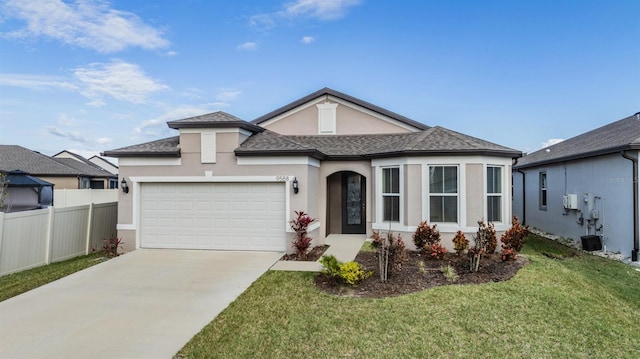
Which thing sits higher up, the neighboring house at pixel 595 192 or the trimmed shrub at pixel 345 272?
the neighboring house at pixel 595 192

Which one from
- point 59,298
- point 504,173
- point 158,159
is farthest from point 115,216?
point 504,173

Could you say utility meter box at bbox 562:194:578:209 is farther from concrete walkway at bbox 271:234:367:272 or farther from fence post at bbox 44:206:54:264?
fence post at bbox 44:206:54:264

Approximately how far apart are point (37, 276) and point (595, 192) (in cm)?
1660

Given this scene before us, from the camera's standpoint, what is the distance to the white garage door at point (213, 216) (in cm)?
1025

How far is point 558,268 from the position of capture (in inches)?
321

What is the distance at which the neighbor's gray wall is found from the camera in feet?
33.6

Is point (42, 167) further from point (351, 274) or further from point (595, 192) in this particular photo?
point (595, 192)

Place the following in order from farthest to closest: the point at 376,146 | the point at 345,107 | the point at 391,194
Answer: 1. the point at 345,107
2. the point at 376,146
3. the point at 391,194

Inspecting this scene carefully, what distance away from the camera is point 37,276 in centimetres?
798

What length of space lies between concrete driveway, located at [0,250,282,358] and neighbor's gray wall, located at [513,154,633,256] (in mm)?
10530

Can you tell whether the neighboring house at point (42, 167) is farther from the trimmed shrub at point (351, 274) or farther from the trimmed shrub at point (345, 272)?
the trimmed shrub at point (351, 274)

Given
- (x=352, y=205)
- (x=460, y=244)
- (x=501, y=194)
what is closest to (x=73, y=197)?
(x=352, y=205)

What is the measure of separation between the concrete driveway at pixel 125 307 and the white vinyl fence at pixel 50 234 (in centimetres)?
181

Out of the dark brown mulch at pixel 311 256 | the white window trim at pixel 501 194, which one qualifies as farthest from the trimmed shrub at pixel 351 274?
the white window trim at pixel 501 194
